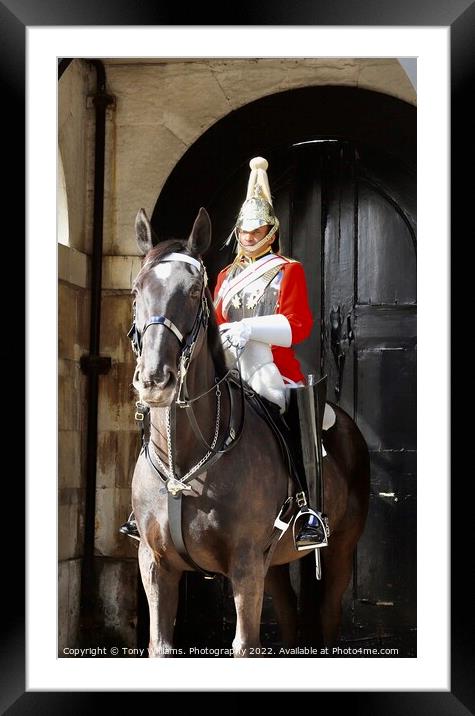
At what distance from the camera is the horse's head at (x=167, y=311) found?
5977 mm

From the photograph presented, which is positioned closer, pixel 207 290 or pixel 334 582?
pixel 207 290

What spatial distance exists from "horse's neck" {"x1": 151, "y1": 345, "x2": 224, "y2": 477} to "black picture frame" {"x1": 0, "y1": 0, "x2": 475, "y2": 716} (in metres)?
0.65

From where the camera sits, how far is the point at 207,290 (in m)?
6.47

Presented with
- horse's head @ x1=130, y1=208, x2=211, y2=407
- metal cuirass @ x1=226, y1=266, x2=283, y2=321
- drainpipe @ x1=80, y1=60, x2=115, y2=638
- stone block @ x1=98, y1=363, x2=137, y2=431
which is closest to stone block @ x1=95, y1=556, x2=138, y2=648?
drainpipe @ x1=80, y1=60, x2=115, y2=638

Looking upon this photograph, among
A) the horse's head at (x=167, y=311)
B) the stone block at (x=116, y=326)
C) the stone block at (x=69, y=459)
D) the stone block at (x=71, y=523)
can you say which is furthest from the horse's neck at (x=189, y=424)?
the stone block at (x=116, y=326)

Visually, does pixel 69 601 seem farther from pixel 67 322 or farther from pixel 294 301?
pixel 294 301
